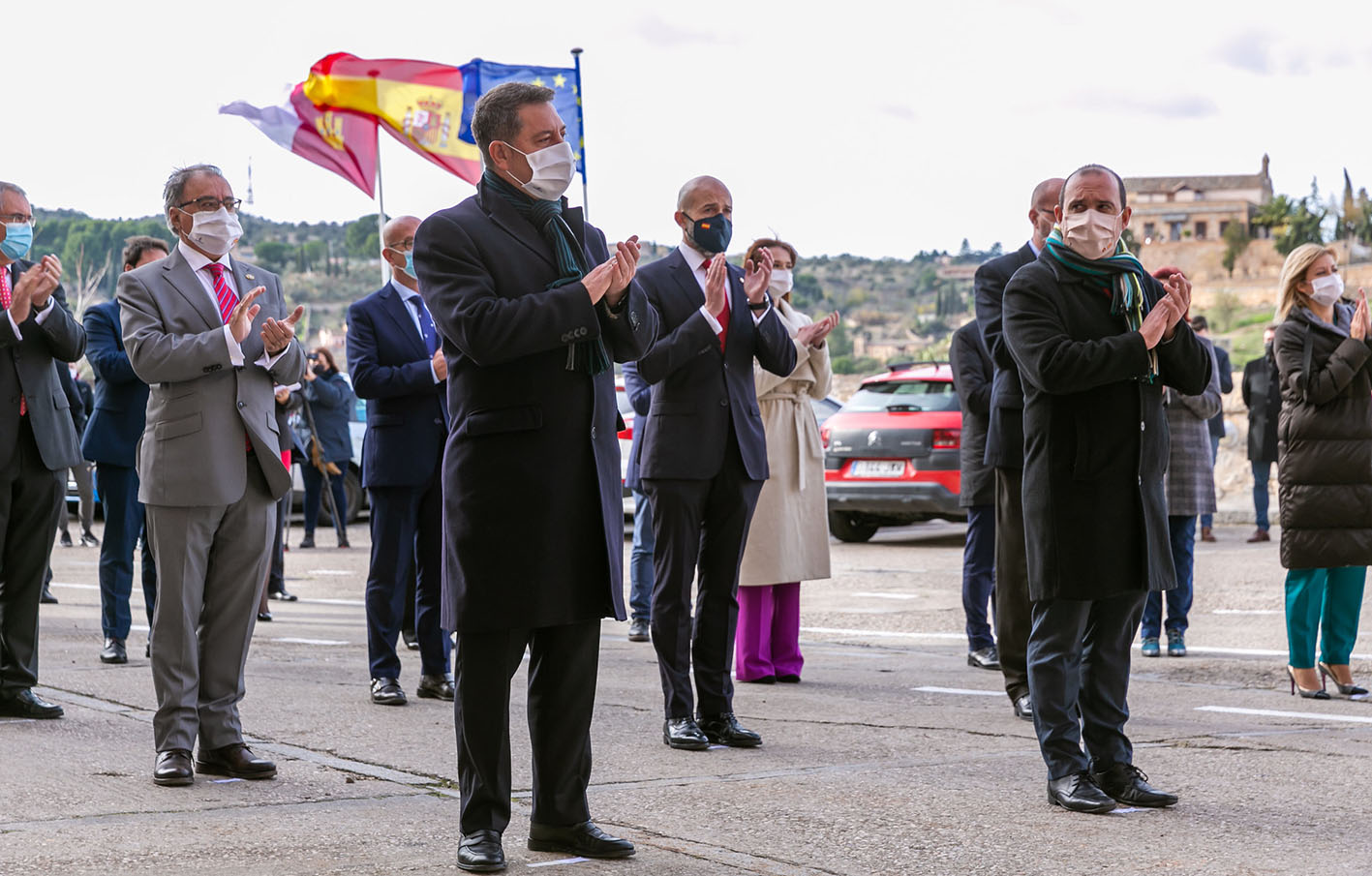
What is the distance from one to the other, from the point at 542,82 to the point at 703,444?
1574 cm

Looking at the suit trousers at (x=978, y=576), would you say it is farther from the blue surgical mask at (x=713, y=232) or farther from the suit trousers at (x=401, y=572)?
the suit trousers at (x=401, y=572)

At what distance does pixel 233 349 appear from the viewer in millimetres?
5621

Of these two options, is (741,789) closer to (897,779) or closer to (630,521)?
(897,779)

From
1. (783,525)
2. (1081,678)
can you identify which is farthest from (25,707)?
(1081,678)

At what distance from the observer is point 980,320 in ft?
23.1

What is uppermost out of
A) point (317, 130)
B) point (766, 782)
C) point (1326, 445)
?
point (317, 130)

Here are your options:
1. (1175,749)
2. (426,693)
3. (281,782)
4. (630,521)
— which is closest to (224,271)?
(281,782)

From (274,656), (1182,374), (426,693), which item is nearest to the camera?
(1182,374)

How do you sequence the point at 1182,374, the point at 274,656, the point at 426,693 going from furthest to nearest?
the point at 274,656 → the point at 426,693 → the point at 1182,374

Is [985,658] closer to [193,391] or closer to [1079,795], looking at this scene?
[1079,795]

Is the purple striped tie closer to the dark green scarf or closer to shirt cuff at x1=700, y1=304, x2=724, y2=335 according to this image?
the dark green scarf

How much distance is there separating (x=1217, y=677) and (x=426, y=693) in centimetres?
387

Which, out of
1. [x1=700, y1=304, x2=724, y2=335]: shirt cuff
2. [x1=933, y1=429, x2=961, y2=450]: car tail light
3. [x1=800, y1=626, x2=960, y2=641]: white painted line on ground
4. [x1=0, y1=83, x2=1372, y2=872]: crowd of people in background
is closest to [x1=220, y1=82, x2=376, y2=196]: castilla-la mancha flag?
[x1=933, y1=429, x2=961, y2=450]: car tail light

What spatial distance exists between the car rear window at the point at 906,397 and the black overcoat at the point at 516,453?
11896mm
